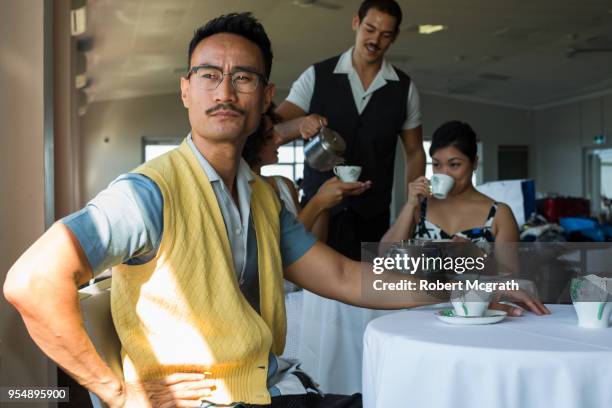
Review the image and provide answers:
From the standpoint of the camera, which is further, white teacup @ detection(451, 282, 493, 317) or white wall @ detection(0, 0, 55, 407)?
white wall @ detection(0, 0, 55, 407)

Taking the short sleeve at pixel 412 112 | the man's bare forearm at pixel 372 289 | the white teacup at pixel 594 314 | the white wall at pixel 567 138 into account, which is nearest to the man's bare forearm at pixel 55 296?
the man's bare forearm at pixel 372 289

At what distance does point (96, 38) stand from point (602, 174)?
1032 cm

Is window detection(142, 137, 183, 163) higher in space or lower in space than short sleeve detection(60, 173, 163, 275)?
higher

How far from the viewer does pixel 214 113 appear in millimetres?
1388

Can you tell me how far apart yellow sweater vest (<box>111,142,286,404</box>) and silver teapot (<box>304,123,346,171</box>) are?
134 centimetres

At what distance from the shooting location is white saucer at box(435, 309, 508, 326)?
1586 millimetres

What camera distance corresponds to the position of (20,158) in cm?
206

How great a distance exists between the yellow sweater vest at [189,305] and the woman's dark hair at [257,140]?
126 centimetres

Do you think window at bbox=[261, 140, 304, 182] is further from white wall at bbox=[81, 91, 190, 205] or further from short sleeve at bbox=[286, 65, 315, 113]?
short sleeve at bbox=[286, 65, 315, 113]

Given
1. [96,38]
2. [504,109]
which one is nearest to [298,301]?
[96,38]

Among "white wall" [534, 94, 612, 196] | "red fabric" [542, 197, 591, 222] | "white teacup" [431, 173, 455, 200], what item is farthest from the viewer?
"white wall" [534, 94, 612, 196]

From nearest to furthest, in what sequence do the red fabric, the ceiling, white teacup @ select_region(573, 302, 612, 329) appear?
1. white teacup @ select_region(573, 302, 612, 329)
2. the red fabric
3. the ceiling

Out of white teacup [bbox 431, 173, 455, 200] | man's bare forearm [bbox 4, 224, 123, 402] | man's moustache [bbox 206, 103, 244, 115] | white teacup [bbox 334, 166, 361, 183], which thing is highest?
man's moustache [bbox 206, 103, 244, 115]

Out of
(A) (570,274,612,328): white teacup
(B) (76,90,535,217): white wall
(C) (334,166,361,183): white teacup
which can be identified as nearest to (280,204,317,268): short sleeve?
(A) (570,274,612,328): white teacup
